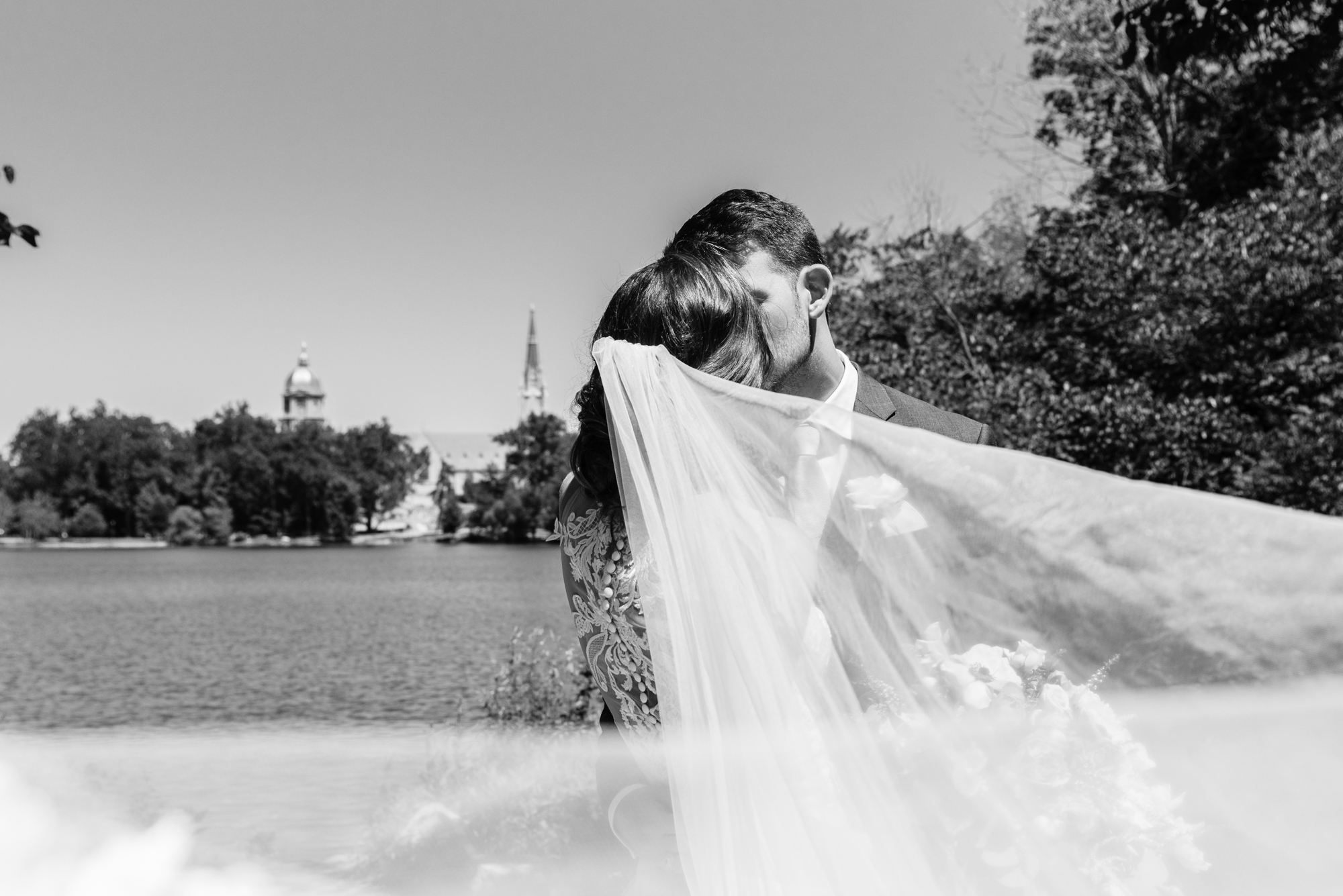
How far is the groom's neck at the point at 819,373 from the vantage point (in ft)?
6.86

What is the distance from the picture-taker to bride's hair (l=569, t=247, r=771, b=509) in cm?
185

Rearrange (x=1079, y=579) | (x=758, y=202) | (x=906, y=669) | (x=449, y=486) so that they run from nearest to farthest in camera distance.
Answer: (x=1079, y=579), (x=906, y=669), (x=758, y=202), (x=449, y=486)

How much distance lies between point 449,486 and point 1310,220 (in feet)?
308

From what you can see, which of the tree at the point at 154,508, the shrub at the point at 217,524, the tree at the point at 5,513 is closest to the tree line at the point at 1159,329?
the shrub at the point at 217,524

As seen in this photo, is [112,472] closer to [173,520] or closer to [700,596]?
[173,520]

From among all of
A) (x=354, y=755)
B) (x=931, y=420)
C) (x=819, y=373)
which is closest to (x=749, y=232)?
(x=819, y=373)

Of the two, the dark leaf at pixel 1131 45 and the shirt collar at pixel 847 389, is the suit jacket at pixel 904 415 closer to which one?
the shirt collar at pixel 847 389

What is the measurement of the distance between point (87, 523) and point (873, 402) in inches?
3862

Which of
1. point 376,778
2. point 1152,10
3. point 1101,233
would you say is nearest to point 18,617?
point 376,778

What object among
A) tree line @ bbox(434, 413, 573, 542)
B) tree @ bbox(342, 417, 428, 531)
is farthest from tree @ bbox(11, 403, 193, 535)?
tree line @ bbox(434, 413, 573, 542)

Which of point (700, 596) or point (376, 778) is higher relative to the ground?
point (700, 596)

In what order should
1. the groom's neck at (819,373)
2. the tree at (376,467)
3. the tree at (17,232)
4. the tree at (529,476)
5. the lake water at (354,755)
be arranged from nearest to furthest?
1. the lake water at (354,755)
2. the groom's neck at (819,373)
3. the tree at (17,232)
4. the tree at (529,476)
5. the tree at (376,467)

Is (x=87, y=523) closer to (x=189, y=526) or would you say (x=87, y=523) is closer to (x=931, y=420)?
(x=189, y=526)

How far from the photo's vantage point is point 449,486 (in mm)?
99938
